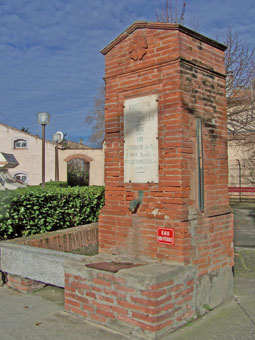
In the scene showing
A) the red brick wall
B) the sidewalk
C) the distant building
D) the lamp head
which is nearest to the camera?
the sidewalk

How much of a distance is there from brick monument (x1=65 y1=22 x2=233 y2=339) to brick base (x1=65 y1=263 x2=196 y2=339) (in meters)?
0.01

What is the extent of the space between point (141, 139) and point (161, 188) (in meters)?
0.68

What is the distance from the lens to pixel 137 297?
347 cm

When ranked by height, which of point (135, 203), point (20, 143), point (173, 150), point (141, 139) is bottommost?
point (135, 203)

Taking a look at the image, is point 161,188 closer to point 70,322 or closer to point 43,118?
point 70,322

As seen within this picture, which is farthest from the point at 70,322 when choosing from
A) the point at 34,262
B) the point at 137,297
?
the point at 34,262

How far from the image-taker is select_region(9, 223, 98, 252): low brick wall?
19.2ft

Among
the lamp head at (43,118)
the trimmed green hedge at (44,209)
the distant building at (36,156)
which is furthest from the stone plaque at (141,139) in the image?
the distant building at (36,156)

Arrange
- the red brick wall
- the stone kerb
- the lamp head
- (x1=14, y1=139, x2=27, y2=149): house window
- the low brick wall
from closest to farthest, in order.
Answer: the red brick wall < the stone kerb < the low brick wall < the lamp head < (x1=14, y1=139, x2=27, y2=149): house window

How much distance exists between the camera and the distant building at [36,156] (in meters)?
27.2

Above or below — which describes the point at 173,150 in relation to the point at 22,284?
above

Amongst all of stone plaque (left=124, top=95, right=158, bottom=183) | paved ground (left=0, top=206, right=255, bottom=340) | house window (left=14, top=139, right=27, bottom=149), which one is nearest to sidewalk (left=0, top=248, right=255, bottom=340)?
paved ground (left=0, top=206, right=255, bottom=340)

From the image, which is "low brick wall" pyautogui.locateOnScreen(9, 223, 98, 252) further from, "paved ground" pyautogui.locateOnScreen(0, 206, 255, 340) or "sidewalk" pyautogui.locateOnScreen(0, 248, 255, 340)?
"sidewalk" pyautogui.locateOnScreen(0, 248, 255, 340)

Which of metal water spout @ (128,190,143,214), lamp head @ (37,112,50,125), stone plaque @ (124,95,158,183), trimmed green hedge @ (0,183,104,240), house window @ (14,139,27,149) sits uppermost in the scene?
house window @ (14,139,27,149)
